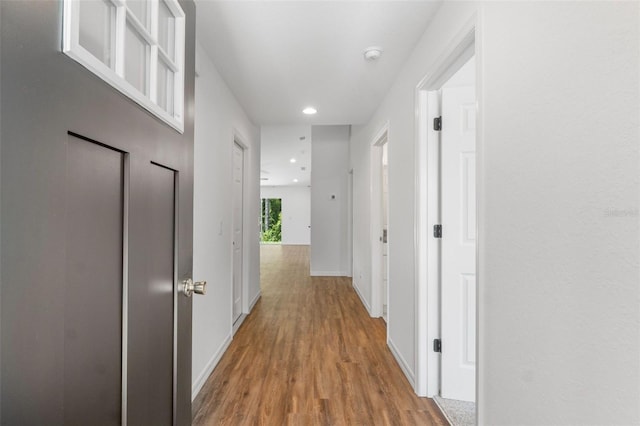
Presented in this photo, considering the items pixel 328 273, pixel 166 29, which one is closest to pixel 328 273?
pixel 328 273

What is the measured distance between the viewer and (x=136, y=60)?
75 cm

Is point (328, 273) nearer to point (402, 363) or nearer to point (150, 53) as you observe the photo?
point (402, 363)

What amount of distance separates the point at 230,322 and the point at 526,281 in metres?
2.47

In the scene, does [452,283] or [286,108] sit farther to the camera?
[286,108]

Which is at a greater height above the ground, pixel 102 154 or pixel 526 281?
pixel 102 154

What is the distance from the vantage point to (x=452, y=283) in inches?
74.3

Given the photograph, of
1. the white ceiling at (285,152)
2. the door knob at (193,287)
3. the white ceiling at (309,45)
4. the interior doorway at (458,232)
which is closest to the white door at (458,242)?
the interior doorway at (458,232)

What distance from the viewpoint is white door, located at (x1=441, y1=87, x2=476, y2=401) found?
188 centimetres

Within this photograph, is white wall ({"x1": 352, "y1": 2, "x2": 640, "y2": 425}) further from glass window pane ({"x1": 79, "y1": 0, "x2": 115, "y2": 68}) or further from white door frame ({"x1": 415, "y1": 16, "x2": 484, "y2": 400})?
glass window pane ({"x1": 79, "y1": 0, "x2": 115, "y2": 68})

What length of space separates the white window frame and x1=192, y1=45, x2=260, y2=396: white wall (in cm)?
103

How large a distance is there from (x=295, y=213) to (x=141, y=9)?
467 inches

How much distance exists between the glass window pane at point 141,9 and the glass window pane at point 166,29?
0.24 feet

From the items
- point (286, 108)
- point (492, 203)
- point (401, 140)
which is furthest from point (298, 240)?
point (492, 203)

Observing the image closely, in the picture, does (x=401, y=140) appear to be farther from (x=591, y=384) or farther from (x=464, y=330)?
(x=591, y=384)
